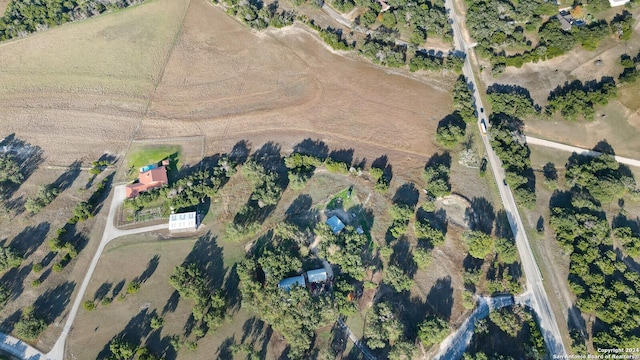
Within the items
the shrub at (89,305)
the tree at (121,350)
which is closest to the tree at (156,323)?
the tree at (121,350)

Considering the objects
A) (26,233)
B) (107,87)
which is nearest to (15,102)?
(107,87)

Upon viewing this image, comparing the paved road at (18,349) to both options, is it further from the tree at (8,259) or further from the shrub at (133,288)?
the shrub at (133,288)

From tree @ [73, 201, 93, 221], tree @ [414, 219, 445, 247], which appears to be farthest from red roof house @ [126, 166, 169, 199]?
tree @ [414, 219, 445, 247]

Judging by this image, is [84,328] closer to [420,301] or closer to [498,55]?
[420,301]

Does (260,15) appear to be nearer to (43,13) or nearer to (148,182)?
(148,182)

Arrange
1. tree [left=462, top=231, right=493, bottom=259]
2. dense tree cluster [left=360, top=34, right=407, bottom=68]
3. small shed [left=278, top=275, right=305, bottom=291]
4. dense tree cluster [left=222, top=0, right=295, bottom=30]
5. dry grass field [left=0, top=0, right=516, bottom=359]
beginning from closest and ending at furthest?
small shed [left=278, top=275, right=305, bottom=291]
dry grass field [left=0, top=0, right=516, bottom=359]
tree [left=462, top=231, right=493, bottom=259]
dense tree cluster [left=360, top=34, right=407, bottom=68]
dense tree cluster [left=222, top=0, right=295, bottom=30]

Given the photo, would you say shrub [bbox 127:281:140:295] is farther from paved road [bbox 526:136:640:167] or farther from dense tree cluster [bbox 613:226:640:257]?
dense tree cluster [bbox 613:226:640:257]

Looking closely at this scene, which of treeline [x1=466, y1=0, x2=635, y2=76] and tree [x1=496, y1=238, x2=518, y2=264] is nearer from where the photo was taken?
tree [x1=496, y1=238, x2=518, y2=264]
